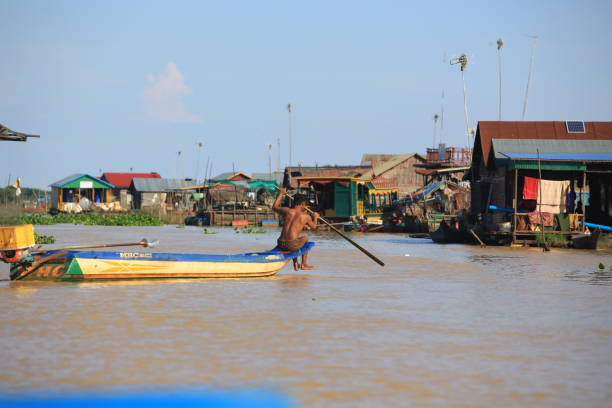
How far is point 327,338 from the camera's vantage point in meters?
7.23

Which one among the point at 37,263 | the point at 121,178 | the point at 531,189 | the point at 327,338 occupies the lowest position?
the point at 327,338

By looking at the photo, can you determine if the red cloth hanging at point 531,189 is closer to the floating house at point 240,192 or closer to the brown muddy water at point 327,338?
the brown muddy water at point 327,338

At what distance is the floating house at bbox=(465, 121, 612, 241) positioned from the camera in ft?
68.9

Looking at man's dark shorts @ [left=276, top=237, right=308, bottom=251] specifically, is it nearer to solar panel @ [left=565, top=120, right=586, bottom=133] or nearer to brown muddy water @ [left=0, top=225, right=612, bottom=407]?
brown muddy water @ [left=0, top=225, right=612, bottom=407]

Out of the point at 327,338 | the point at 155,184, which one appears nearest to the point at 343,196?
the point at 327,338

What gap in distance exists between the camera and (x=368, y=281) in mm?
12523

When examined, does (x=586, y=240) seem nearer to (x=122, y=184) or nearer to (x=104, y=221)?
(x=104, y=221)

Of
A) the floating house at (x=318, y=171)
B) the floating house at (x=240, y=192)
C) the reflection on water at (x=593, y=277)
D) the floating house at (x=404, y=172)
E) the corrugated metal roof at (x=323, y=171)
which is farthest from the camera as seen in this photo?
the floating house at (x=318, y=171)

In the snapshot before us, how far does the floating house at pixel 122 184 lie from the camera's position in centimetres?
6250

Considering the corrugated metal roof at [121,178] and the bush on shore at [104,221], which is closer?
the bush on shore at [104,221]

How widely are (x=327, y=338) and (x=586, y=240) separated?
15.0 metres

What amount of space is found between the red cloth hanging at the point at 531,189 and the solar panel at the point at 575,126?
501 centimetres

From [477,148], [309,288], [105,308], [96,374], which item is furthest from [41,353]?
[477,148]

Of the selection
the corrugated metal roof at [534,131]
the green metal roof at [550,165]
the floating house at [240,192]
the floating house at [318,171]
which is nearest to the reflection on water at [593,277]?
the green metal roof at [550,165]
